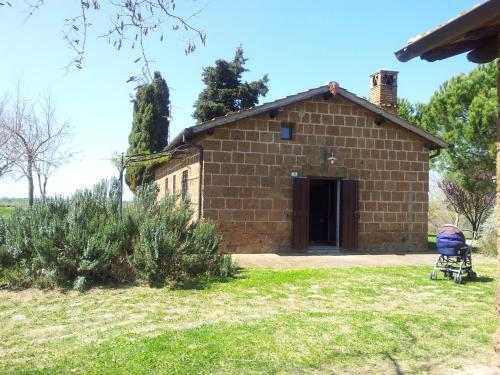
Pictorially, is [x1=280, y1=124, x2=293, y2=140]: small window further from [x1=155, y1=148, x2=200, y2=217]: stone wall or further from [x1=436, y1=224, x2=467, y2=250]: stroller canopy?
[x1=436, y1=224, x2=467, y2=250]: stroller canopy

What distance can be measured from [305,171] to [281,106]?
1962 millimetres

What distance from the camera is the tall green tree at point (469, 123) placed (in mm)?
17469

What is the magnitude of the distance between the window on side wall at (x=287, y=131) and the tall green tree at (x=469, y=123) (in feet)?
26.9

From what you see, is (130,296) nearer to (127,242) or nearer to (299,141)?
(127,242)

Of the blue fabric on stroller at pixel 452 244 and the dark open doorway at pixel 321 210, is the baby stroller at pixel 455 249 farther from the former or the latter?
the dark open doorway at pixel 321 210

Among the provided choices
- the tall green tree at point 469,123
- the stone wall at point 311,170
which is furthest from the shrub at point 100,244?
the tall green tree at point 469,123

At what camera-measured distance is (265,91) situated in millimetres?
32656

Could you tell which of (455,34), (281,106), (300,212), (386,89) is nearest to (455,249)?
(300,212)

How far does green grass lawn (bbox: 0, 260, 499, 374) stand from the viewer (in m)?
4.57

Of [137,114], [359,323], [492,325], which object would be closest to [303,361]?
[359,323]

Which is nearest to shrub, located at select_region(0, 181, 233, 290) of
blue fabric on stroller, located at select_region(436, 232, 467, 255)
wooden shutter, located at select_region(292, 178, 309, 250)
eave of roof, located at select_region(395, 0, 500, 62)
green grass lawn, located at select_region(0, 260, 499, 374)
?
green grass lawn, located at select_region(0, 260, 499, 374)

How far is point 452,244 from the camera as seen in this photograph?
29.7 feet

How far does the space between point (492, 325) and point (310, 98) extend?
8.91 metres

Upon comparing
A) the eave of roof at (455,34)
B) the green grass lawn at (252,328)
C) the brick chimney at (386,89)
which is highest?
the brick chimney at (386,89)
